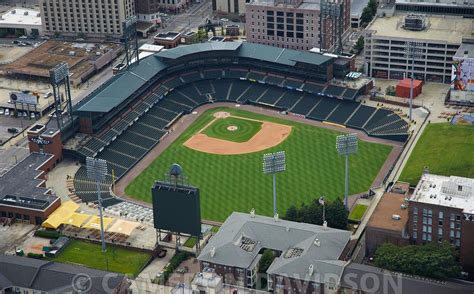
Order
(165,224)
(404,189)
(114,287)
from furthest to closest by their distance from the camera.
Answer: (404,189), (165,224), (114,287)

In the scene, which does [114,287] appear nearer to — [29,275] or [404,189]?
[29,275]

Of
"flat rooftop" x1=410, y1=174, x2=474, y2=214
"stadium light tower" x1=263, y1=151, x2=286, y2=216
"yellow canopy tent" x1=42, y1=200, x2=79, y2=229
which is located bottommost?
"yellow canopy tent" x1=42, y1=200, x2=79, y2=229

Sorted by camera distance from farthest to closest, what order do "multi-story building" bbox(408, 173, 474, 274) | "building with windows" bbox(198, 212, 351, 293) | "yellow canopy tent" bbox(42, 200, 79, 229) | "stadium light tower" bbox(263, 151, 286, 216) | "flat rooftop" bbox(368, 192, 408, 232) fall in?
"yellow canopy tent" bbox(42, 200, 79, 229)
"stadium light tower" bbox(263, 151, 286, 216)
"flat rooftop" bbox(368, 192, 408, 232)
"multi-story building" bbox(408, 173, 474, 274)
"building with windows" bbox(198, 212, 351, 293)

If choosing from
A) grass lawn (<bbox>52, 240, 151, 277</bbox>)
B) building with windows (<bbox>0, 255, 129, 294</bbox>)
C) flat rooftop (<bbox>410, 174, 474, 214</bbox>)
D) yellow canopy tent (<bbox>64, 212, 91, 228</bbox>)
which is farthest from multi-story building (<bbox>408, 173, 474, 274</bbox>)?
yellow canopy tent (<bbox>64, 212, 91, 228</bbox>)

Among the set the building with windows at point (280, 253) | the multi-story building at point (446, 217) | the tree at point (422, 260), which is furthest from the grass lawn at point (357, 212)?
the tree at point (422, 260)

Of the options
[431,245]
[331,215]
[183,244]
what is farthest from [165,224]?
[431,245]

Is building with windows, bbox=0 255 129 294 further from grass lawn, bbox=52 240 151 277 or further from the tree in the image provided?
the tree
